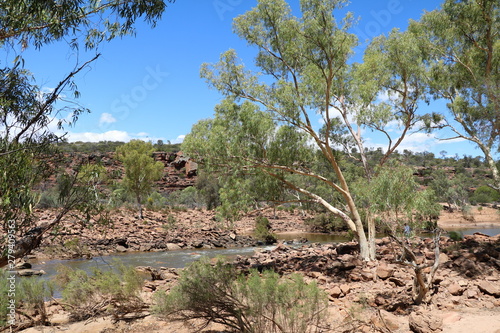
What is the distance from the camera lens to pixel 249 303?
5.87 m

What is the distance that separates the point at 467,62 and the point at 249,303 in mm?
10862

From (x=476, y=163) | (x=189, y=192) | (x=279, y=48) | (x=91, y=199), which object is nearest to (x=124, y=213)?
(x=189, y=192)

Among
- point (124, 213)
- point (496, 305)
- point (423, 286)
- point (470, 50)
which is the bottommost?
point (496, 305)

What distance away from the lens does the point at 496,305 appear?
284 inches

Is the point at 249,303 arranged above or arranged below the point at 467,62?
below

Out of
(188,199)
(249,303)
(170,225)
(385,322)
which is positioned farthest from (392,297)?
(188,199)

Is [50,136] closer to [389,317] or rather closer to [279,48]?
[389,317]

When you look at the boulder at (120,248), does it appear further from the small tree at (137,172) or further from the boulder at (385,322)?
the boulder at (385,322)

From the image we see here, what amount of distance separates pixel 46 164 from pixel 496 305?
349 inches

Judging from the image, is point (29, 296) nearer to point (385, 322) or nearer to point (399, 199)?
point (385, 322)

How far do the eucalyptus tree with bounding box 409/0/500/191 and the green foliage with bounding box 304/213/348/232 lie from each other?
16.7m

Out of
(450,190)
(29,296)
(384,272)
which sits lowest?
(384,272)

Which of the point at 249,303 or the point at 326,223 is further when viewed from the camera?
the point at 326,223

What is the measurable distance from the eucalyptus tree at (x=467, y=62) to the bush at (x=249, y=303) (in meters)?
8.22
